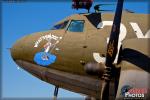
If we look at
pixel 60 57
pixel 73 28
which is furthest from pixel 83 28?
pixel 60 57

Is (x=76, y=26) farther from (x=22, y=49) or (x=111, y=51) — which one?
(x=111, y=51)

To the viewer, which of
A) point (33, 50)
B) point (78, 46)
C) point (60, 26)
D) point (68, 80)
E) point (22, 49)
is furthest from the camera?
point (60, 26)

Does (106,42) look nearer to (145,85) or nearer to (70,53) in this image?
(70,53)

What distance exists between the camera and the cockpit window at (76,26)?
22.1 m

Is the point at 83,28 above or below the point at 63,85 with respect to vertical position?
above

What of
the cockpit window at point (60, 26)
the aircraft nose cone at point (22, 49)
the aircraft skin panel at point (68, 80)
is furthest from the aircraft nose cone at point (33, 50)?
the cockpit window at point (60, 26)

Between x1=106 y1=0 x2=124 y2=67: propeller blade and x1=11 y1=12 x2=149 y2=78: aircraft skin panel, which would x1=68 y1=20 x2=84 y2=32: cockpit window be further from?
x1=106 y1=0 x2=124 y2=67: propeller blade

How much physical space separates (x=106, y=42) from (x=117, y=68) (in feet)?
6.65

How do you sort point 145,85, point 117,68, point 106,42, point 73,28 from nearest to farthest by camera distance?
point 145,85 < point 117,68 < point 106,42 < point 73,28

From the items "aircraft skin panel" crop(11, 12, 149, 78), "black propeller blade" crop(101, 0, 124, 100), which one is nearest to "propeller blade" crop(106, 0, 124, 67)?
"black propeller blade" crop(101, 0, 124, 100)

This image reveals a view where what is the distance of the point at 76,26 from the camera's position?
22.4m

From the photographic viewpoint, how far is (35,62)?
2175 centimetres

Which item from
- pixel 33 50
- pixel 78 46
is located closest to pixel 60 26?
pixel 33 50

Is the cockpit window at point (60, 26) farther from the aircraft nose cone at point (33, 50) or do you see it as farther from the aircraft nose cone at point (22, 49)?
the aircraft nose cone at point (22, 49)
